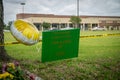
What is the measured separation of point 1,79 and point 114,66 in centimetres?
528

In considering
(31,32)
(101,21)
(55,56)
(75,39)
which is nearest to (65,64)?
(55,56)

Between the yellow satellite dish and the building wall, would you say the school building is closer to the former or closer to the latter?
the building wall

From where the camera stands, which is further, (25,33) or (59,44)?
(25,33)

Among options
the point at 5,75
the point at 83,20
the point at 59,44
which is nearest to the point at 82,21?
the point at 83,20

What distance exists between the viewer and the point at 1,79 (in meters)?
4.84

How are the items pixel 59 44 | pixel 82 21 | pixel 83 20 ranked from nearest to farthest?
Answer: pixel 59 44 < pixel 82 21 < pixel 83 20

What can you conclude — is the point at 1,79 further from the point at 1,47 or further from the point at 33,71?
the point at 1,47

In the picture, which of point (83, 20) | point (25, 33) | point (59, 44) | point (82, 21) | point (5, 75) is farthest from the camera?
point (83, 20)

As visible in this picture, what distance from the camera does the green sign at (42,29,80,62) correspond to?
8.69 m

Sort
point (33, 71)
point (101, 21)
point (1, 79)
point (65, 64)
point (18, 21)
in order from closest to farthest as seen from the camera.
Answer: point (1, 79) → point (33, 71) → point (65, 64) → point (18, 21) → point (101, 21)

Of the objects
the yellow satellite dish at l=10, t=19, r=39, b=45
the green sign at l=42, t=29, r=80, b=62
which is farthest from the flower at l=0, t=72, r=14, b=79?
the yellow satellite dish at l=10, t=19, r=39, b=45

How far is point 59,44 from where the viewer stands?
353 inches

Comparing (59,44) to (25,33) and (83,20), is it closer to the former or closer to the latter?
(25,33)

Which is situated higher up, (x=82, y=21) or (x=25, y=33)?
(x=82, y=21)
